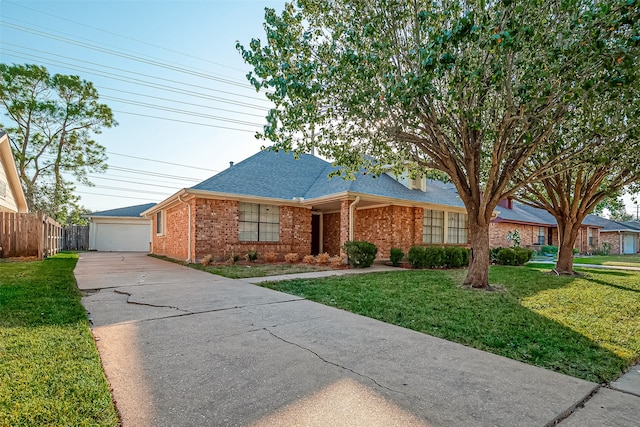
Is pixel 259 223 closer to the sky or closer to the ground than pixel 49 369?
closer to the sky

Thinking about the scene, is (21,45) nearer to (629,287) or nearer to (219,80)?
(219,80)

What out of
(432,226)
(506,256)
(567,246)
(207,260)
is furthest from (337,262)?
(506,256)

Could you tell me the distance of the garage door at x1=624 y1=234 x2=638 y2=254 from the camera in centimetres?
3220

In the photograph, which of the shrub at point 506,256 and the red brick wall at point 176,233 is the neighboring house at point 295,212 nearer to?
the red brick wall at point 176,233

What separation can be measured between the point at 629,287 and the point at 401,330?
801 cm

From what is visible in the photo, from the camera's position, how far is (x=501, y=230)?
21.0 meters

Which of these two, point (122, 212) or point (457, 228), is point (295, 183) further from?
point (122, 212)

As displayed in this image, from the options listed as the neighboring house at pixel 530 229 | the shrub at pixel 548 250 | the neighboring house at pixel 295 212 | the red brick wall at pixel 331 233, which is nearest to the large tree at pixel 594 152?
the neighboring house at pixel 295 212

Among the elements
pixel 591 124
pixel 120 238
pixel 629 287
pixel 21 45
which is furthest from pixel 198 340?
pixel 120 238

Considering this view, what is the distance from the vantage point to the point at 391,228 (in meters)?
13.5

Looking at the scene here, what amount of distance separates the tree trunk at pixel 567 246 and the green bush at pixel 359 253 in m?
6.37

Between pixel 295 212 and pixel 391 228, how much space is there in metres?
4.11

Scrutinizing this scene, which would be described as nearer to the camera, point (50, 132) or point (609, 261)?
point (609, 261)

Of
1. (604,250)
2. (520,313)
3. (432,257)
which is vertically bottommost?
(604,250)
